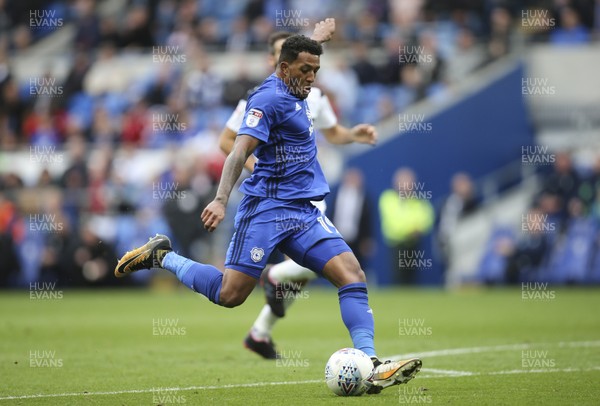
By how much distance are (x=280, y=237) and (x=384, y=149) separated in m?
14.4

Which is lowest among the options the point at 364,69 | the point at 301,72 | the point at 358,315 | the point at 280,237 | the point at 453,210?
the point at 453,210

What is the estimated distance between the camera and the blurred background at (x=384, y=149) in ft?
68.5

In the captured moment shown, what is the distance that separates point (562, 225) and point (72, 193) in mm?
10103

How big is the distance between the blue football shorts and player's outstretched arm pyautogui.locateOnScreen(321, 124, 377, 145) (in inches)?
63.1

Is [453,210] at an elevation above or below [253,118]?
below

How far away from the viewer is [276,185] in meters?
7.90

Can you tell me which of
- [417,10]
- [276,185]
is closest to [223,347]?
[276,185]

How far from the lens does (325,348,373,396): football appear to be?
24.0ft

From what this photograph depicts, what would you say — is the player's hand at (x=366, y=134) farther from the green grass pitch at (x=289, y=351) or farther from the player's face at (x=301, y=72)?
the green grass pitch at (x=289, y=351)

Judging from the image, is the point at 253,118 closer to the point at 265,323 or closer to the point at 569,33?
the point at 265,323

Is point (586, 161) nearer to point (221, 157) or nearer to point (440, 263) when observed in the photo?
point (440, 263)

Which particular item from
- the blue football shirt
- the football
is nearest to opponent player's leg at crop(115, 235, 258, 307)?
the blue football shirt

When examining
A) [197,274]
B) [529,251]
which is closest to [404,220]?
[529,251]

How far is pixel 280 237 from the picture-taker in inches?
307
